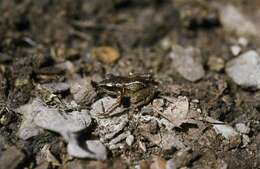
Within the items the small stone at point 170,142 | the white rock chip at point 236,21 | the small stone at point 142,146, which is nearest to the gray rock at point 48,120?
the small stone at point 142,146

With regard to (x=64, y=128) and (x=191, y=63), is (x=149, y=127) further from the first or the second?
(x=191, y=63)

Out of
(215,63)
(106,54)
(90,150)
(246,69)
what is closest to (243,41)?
(215,63)

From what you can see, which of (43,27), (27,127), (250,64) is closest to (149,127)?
(27,127)

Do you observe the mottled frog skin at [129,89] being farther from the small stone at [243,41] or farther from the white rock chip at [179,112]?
the small stone at [243,41]

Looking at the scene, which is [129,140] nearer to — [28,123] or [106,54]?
[28,123]

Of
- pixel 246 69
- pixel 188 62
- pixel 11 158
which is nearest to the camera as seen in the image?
pixel 11 158

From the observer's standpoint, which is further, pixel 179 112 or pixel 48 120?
pixel 179 112

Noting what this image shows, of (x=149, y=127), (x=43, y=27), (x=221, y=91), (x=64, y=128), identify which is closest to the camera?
(x=64, y=128)

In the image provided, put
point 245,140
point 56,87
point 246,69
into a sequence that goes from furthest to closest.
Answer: point 246,69, point 56,87, point 245,140
